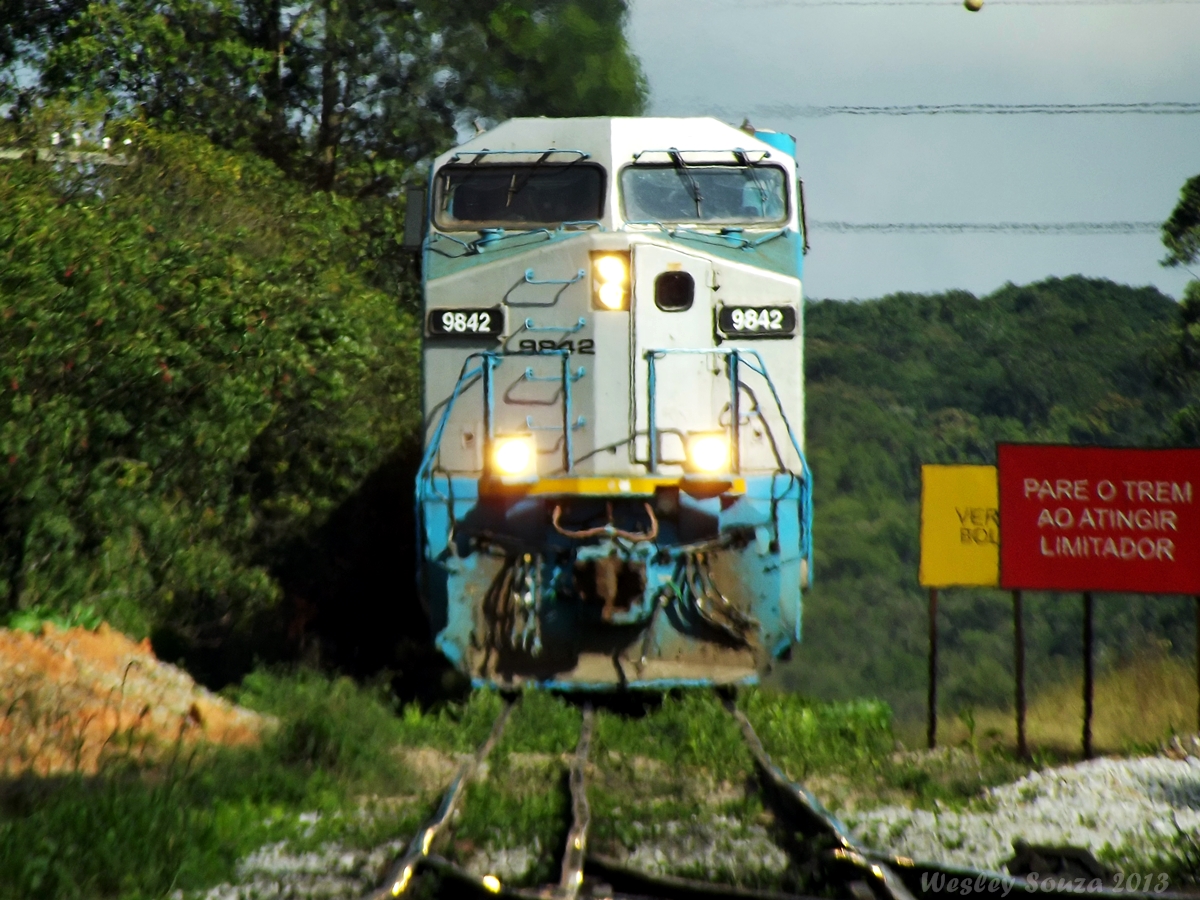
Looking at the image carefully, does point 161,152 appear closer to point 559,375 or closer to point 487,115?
point 559,375

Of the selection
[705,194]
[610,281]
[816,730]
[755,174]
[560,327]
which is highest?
[755,174]

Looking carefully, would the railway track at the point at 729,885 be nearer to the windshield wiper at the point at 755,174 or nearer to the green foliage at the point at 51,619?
the green foliage at the point at 51,619

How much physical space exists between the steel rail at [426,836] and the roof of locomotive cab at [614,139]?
4654 mm

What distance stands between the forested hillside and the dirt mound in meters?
12.8

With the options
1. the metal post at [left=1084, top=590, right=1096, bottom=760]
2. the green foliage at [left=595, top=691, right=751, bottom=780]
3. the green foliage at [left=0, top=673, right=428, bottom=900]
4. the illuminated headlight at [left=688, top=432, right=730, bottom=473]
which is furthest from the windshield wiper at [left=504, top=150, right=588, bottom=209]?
the metal post at [left=1084, top=590, right=1096, bottom=760]

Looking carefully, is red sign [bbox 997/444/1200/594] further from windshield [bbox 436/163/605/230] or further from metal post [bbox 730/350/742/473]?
windshield [bbox 436/163/605/230]

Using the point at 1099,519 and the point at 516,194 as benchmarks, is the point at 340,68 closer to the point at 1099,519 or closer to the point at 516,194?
the point at 516,194

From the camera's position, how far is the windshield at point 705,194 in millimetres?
10289

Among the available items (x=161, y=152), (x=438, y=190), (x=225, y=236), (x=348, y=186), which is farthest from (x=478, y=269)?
(x=348, y=186)

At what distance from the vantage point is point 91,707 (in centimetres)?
859

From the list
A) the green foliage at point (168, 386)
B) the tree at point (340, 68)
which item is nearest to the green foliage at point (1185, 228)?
the tree at point (340, 68)

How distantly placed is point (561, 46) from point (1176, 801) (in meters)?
17.8

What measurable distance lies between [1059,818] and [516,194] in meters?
6.21

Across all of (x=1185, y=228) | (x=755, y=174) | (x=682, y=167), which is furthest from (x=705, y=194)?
(x=1185, y=228)
